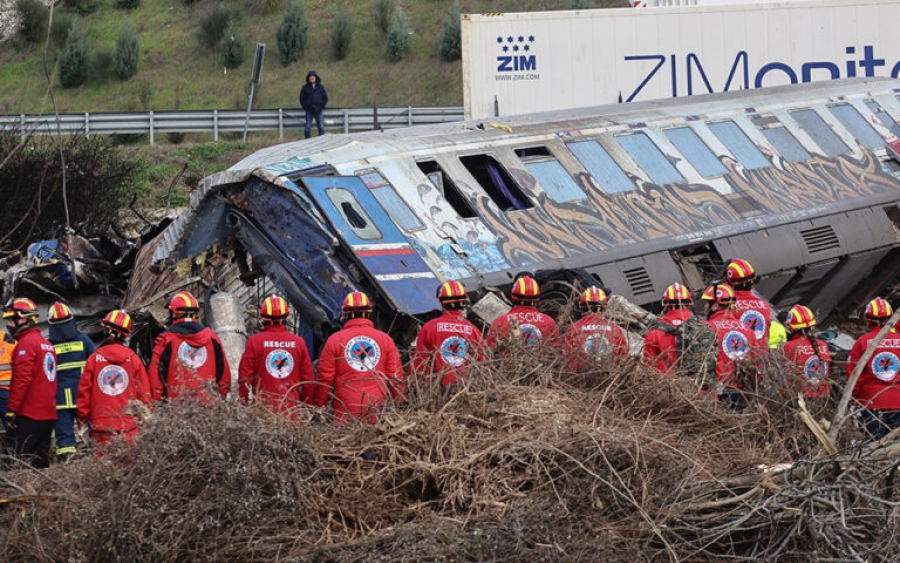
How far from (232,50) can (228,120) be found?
13.3 metres

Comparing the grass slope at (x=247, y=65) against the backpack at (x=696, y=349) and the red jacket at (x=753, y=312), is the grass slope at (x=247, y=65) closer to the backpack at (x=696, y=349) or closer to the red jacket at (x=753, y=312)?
the red jacket at (x=753, y=312)

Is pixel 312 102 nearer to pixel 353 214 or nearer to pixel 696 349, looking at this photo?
pixel 353 214

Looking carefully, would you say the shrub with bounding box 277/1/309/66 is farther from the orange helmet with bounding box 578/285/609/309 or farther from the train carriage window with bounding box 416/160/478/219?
the orange helmet with bounding box 578/285/609/309

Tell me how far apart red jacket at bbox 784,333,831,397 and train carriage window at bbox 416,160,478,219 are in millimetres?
3501

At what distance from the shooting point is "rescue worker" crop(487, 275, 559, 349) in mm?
9000

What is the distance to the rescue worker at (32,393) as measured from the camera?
1002 centimetres

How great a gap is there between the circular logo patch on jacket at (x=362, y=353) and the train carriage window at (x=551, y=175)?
451cm

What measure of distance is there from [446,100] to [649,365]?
106 ft

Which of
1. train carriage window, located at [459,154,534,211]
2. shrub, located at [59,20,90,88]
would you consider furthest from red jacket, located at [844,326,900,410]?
shrub, located at [59,20,90,88]

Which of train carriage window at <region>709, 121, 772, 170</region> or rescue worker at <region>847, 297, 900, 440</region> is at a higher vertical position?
train carriage window at <region>709, 121, 772, 170</region>

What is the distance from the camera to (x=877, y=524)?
22.4 feet

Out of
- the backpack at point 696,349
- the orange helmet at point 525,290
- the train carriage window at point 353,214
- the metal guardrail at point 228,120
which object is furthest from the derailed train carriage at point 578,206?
the metal guardrail at point 228,120

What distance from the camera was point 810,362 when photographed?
1016 cm

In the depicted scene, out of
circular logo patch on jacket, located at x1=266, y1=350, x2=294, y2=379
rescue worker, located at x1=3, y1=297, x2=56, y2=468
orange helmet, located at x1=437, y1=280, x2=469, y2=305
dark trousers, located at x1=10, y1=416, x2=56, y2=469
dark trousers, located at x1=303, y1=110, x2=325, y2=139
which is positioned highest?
orange helmet, located at x1=437, y1=280, x2=469, y2=305
